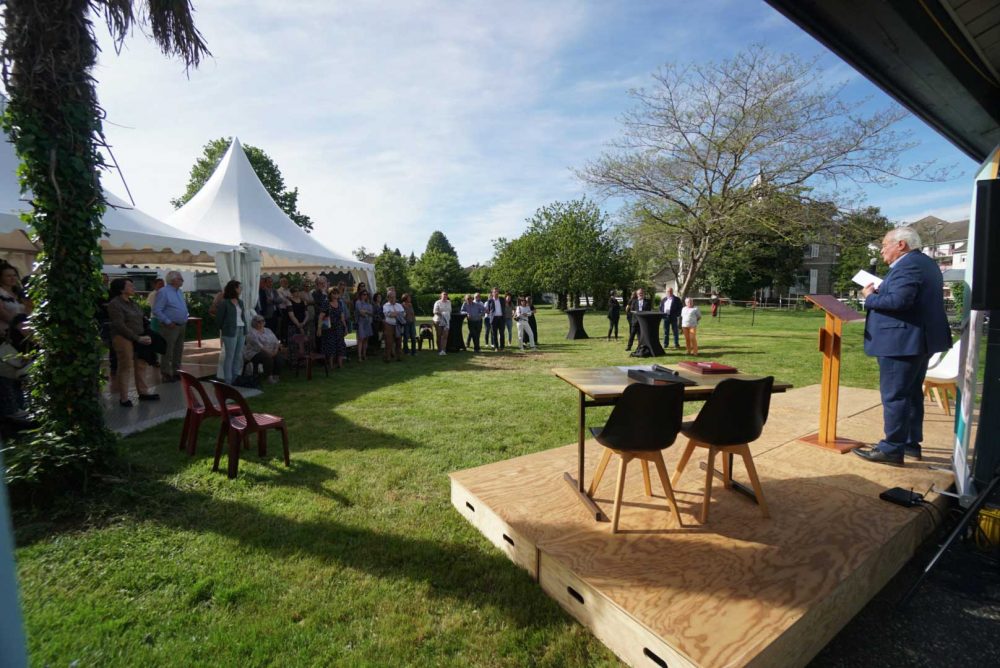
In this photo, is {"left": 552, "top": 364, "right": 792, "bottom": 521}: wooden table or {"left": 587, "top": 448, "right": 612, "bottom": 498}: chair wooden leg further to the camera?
{"left": 587, "top": 448, "right": 612, "bottom": 498}: chair wooden leg

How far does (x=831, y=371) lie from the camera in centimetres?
427

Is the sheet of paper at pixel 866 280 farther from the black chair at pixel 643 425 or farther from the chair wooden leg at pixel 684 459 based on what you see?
the black chair at pixel 643 425

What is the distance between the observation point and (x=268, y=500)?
3.71 metres

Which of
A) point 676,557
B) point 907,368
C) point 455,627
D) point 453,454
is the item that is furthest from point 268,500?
point 907,368

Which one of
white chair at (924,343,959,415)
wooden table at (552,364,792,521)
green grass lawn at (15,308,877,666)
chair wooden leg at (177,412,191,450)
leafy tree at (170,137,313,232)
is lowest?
green grass lawn at (15,308,877,666)

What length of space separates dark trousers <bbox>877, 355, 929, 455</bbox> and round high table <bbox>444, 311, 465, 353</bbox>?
976cm

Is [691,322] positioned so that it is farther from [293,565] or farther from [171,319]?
[293,565]

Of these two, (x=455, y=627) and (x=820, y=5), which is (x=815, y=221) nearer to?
(x=820, y=5)

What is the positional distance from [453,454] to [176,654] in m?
2.73

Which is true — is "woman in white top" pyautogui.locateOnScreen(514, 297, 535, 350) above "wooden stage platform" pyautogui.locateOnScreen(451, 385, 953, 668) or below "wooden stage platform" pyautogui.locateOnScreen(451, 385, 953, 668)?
above

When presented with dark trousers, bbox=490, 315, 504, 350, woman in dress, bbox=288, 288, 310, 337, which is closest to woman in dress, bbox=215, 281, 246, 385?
woman in dress, bbox=288, 288, 310, 337

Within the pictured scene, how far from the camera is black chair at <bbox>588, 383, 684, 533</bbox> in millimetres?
2760

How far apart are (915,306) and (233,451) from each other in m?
5.58

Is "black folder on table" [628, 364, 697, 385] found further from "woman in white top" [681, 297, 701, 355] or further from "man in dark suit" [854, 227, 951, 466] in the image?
"woman in white top" [681, 297, 701, 355]
